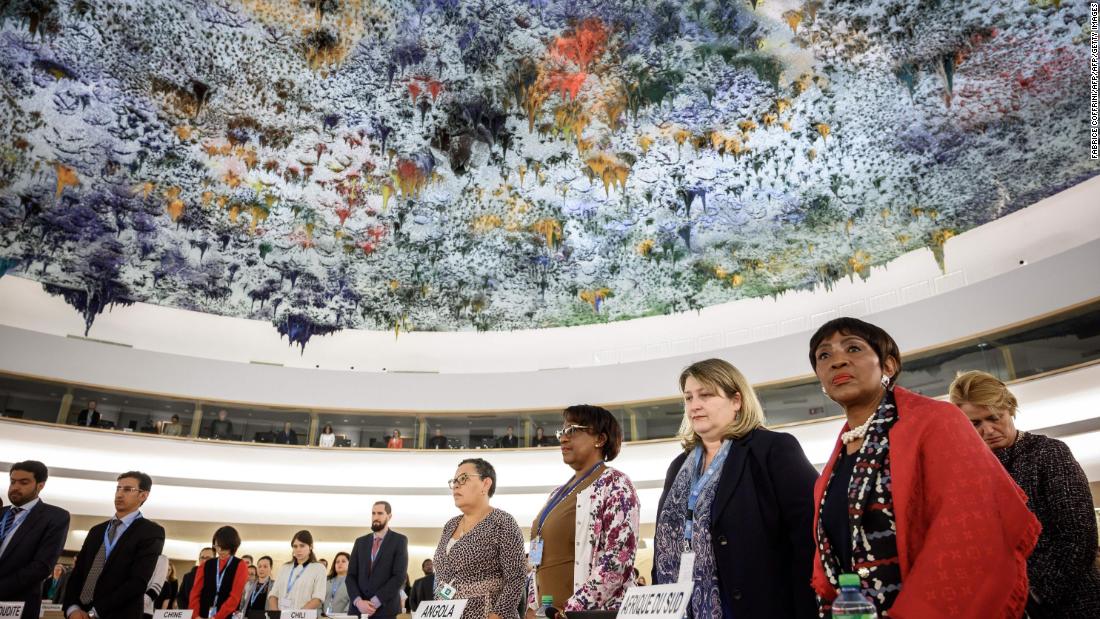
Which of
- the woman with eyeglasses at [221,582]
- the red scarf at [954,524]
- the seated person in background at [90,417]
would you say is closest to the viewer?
the red scarf at [954,524]

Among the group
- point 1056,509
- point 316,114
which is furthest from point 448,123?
point 1056,509

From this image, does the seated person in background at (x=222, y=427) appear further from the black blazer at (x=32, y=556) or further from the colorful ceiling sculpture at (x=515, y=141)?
the black blazer at (x=32, y=556)

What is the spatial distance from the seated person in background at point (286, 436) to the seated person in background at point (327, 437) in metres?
0.47

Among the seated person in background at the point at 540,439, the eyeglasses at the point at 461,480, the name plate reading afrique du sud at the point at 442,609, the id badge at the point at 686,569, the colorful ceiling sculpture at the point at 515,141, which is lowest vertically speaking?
the name plate reading afrique du sud at the point at 442,609

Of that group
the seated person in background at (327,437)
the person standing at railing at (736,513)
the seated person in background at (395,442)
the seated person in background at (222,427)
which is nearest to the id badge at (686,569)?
the person standing at railing at (736,513)

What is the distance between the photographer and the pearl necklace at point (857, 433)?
1.81 m

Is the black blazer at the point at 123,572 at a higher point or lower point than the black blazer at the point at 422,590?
higher

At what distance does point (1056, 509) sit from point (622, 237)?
27.8 feet

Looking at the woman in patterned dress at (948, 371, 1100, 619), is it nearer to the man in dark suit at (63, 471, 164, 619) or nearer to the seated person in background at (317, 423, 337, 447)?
the man in dark suit at (63, 471, 164, 619)

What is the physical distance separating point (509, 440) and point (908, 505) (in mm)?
12574

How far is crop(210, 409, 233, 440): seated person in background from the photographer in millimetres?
13266

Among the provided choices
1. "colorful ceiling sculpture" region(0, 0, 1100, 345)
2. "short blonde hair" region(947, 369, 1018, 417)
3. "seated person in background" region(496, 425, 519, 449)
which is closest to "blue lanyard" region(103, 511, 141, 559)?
"short blonde hair" region(947, 369, 1018, 417)

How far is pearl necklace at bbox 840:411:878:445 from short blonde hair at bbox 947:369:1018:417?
3.09 ft

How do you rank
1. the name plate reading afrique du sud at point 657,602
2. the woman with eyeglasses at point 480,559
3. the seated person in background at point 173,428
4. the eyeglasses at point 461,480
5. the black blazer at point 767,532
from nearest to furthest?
the name plate reading afrique du sud at point 657,602 < the black blazer at point 767,532 < the woman with eyeglasses at point 480,559 < the eyeglasses at point 461,480 < the seated person in background at point 173,428
